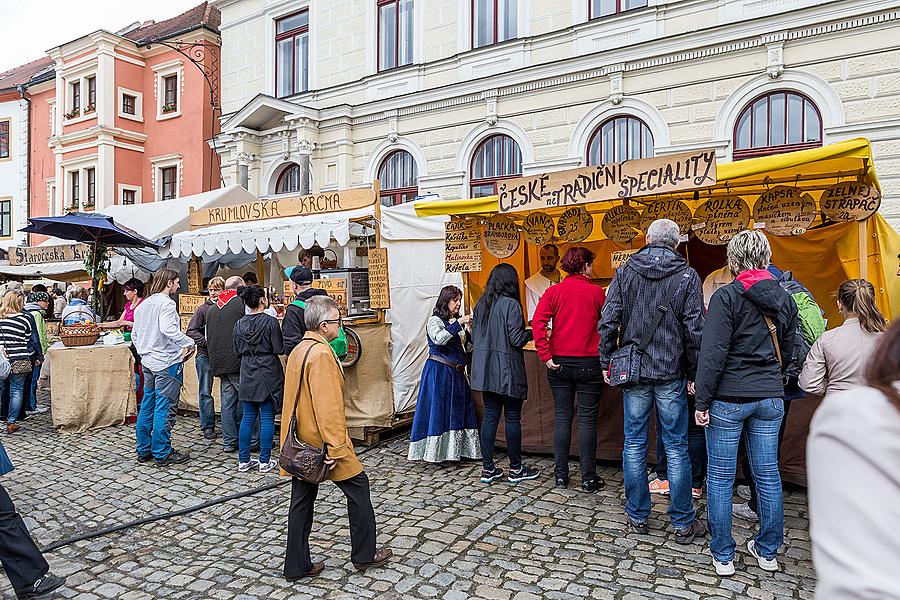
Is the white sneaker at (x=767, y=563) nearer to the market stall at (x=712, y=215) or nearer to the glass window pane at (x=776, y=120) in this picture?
the market stall at (x=712, y=215)

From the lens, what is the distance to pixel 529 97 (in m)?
12.0

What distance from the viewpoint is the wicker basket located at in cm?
784

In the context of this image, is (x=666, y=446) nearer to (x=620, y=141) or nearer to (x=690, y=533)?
(x=690, y=533)

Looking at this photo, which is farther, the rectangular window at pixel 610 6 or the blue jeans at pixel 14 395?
the rectangular window at pixel 610 6

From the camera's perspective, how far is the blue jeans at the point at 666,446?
4.23 metres

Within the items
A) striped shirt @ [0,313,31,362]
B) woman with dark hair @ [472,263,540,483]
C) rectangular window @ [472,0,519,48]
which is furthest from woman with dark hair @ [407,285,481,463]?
rectangular window @ [472,0,519,48]

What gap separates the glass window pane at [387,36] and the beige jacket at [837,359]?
1183 centimetres

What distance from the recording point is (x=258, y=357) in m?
6.11

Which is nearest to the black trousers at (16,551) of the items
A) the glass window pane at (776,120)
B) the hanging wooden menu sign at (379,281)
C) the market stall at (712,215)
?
the market stall at (712,215)

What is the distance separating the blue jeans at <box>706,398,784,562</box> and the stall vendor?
3730mm

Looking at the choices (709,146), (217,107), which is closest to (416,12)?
(709,146)

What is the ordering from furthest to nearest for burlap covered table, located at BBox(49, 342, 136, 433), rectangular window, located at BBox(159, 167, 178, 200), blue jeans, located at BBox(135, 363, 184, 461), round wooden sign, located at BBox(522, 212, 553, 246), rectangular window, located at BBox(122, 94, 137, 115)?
rectangular window, located at BBox(122, 94, 137, 115), rectangular window, located at BBox(159, 167, 178, 200), burlap covered table, located at BBox(49, 342, 136, 433), round wooden sign, located at BBox(522, 212, 553, 246), blue jeans, located at BBox(135, 363, 184, 461)

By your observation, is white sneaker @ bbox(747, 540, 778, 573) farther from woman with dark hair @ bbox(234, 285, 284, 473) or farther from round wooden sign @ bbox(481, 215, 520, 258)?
woman with dark hair @ bbox(234, 285, 284, 473)

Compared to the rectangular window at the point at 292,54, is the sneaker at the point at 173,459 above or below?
below
